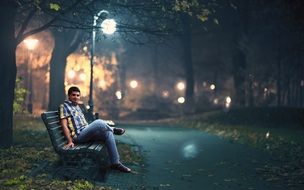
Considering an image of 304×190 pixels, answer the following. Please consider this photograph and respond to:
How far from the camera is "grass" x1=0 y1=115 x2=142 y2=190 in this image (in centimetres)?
797

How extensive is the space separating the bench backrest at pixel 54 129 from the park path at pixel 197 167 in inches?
45.1

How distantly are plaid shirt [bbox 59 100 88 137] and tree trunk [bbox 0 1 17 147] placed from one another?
3.95 m

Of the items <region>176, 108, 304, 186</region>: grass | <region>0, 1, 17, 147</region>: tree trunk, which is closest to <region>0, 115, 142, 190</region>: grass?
<region>0, 1, 17, 147</region>: tree trunk

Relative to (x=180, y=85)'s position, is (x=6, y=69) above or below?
below

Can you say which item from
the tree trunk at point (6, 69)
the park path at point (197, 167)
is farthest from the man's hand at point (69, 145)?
the tree trunk at point (6, 69)

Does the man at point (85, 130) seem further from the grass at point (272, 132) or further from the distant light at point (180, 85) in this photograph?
the distant light at point (180, 85)

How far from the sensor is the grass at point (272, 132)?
11.3m

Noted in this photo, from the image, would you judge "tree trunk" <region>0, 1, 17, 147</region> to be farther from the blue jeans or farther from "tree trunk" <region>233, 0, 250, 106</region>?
"tree trunk" <region>233, 0, 250, 106</region>

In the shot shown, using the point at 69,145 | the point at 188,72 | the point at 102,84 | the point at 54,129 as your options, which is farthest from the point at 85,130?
the point at 102,84

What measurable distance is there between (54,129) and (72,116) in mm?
738

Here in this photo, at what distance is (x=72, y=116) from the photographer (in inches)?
384

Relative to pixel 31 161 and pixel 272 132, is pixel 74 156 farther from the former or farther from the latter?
pixel 272 132

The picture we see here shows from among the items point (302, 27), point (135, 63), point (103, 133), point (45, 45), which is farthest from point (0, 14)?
point (135, 63)

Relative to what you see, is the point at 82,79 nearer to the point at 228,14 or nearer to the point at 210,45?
the point at 228,14
